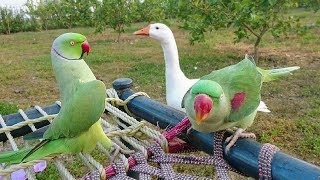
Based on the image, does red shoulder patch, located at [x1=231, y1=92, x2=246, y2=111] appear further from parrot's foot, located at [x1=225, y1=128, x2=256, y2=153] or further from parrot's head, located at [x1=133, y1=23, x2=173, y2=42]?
parrot's head, located at [x1=133, y1=23, x2=173, y2=42]

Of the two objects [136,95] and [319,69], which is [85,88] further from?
[319,69]

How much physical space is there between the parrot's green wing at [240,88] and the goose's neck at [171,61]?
36.3 inches

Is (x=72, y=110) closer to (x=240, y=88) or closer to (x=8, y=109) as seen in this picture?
(x=240, y=88)

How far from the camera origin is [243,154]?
86 centimetres

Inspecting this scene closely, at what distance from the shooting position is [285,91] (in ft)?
12.2

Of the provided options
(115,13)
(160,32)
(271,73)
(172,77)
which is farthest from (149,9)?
(271,73)

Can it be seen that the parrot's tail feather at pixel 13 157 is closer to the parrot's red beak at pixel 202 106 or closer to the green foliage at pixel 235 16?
the parrot's red beak at pixel 202 106

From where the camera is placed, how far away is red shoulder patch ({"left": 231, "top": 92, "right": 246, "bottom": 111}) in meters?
0.89

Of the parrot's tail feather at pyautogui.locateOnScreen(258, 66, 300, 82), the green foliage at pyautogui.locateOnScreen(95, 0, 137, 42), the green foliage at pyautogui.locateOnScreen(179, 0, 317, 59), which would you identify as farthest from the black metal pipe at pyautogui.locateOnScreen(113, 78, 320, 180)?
the green foliage at pyautogui.locateOnScreen(95, 0, 137, 42)

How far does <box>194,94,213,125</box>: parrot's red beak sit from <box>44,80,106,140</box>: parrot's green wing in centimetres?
25

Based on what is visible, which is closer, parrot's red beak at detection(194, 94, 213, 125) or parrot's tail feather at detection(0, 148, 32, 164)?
parrot's red beak at detection(194, 94, 213, 125)

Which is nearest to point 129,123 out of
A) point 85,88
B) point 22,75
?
point 85,88

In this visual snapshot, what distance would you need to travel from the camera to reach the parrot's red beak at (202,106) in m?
0.79

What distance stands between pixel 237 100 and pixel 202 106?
0.49 ft
